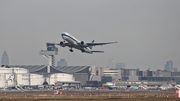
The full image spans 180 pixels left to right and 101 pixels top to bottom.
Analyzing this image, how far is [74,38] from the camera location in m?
152

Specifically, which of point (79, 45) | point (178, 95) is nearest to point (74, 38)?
point (79, 45)

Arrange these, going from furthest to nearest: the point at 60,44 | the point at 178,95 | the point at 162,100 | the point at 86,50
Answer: the point at 86,50 < the point at 60,44 < the point at 178,95 < the point at 162,100

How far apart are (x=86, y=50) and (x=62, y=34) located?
31.9 feet

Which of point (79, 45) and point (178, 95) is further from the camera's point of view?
point (79, 45)

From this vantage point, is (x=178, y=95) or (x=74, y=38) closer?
(x=178, y=95)

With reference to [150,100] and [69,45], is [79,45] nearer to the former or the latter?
[69,45]

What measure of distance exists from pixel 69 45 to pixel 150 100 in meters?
54.5

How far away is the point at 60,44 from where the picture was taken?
14788 centimetres

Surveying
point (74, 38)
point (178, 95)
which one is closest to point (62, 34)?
point (74, 38)

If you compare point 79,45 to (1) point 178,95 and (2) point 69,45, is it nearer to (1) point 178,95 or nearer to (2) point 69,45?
(2) point 69,45

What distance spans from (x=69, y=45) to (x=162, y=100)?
55789 millimetres

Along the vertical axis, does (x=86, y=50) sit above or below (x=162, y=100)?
above

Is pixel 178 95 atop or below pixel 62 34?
below

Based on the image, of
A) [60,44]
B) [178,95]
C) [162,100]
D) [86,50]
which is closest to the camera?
[162,100]
